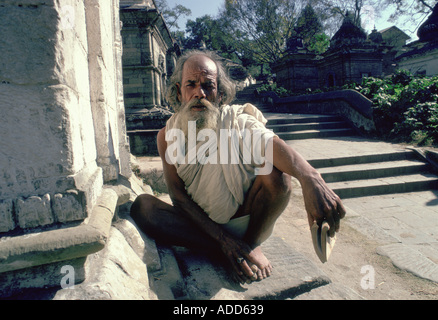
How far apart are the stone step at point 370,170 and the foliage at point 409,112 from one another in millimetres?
1083

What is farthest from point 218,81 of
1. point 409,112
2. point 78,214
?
point 409,112

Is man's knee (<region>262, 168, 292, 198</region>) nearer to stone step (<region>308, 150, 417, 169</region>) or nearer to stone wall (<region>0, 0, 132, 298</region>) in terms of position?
stone wall (<region>0, 0, 132, 298</region>)

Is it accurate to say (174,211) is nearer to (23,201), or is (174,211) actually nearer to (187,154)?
(187,154)

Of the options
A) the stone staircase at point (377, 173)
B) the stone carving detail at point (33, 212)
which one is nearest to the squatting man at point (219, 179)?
the stone carving detail at point (33, 212)

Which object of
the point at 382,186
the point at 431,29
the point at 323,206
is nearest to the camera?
the point at 323,206

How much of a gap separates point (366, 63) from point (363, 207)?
475 inches

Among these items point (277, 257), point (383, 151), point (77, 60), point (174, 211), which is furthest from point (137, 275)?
point (383, 151)

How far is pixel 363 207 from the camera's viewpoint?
12.4ft

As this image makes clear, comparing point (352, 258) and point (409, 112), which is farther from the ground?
point (409, 112)

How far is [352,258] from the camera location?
236 cm

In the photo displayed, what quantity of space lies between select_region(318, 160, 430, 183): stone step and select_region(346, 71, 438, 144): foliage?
3.55ft

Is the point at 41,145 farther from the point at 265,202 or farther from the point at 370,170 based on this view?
the point at 370,170

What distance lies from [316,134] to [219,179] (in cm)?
572
